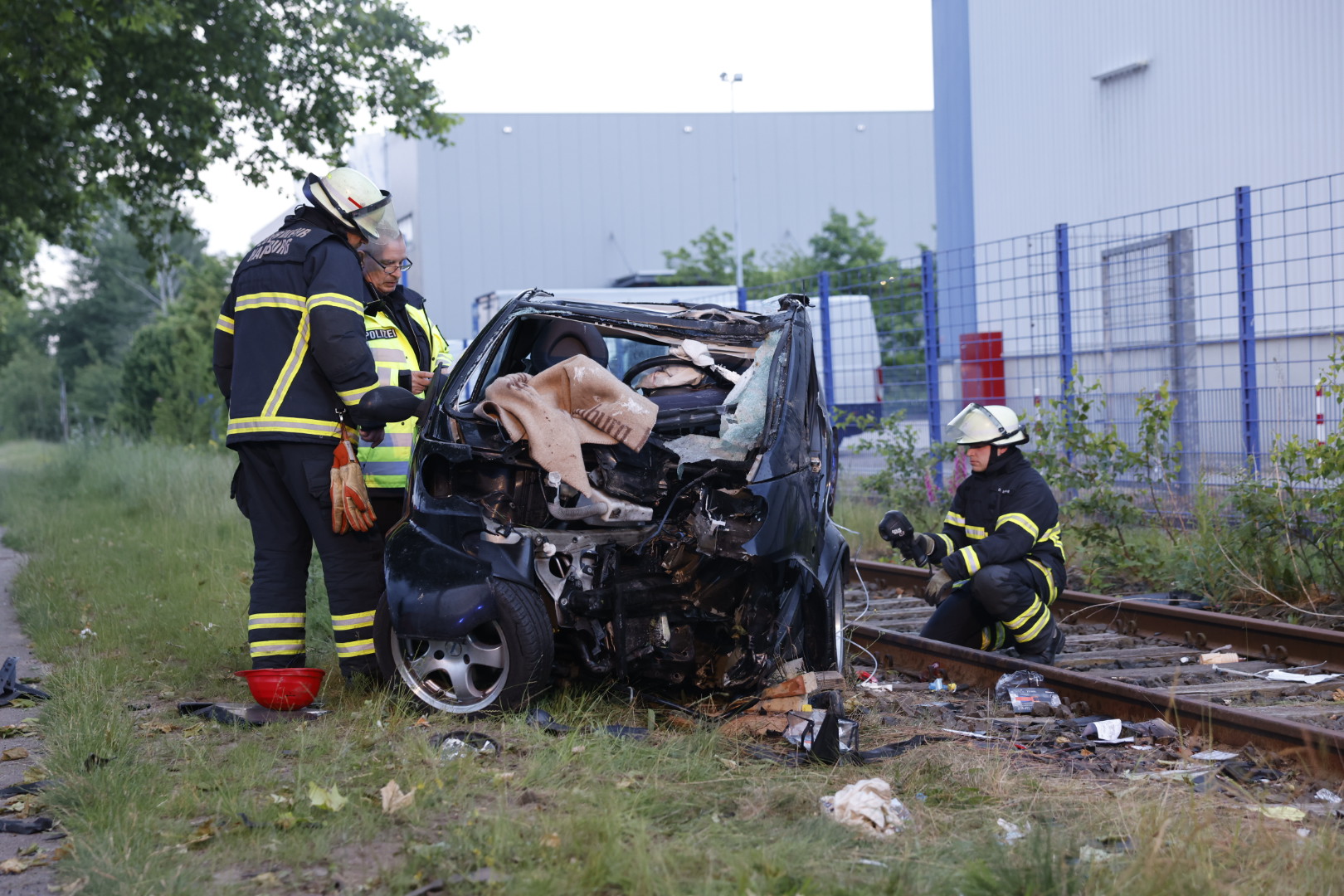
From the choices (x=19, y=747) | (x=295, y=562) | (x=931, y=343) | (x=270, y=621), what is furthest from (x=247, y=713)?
(x=931, y=343)

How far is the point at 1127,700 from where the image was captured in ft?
15.9

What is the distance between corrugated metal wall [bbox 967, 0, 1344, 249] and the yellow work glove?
1122 cm

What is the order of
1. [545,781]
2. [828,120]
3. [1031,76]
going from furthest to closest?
[828,120] < [1031,76] < [545,781]

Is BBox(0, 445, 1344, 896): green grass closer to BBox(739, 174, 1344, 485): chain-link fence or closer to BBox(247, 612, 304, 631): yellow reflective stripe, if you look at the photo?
BBox(247, 612, 304, 631): yellow reflective stripe

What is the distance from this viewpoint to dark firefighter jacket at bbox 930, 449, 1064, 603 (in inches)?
228

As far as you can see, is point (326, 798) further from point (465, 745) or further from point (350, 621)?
point (350, 621)

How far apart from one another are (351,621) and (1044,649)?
3.25 m

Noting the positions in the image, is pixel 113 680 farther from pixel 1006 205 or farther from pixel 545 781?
pixel 1006 205

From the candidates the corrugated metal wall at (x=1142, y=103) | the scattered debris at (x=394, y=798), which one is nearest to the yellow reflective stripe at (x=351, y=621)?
the scattered debris at (x=394, y=798)

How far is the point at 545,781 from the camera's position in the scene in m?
3.74

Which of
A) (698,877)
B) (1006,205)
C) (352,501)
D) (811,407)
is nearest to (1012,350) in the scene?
(1006,205)

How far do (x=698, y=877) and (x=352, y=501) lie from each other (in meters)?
2.45

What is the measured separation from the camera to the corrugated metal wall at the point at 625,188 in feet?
109

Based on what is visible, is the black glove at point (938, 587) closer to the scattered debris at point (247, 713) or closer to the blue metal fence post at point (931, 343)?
the scattered debris at point (247, 713)
